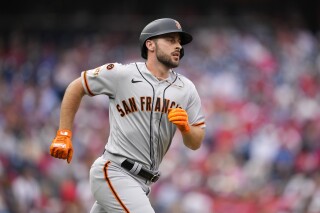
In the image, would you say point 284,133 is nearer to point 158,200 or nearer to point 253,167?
point 253,167

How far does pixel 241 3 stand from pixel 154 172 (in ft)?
43.9

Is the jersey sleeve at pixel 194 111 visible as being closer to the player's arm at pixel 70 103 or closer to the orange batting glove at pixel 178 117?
the orange batting glove at pixel 178 117

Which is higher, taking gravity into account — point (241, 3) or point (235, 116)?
point (241, 3)

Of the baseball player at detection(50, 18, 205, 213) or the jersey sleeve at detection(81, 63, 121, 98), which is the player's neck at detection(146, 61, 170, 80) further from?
the jersey sleeve at detection(81, 63, 121, 98)

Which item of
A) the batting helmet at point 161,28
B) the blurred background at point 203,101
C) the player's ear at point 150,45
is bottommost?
the blurred background at point 203,101

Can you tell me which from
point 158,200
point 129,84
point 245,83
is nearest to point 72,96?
point 129,84

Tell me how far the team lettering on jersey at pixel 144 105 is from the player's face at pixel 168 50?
0.30 metres

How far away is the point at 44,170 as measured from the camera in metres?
13.1

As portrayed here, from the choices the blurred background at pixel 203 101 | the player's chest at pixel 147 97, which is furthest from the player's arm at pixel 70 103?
the blurred background at pixel 203 101

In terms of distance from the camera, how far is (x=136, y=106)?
605 centimetres

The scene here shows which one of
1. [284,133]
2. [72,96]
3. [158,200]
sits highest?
[72,96]

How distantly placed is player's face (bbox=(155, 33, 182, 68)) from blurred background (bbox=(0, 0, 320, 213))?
17.4ft

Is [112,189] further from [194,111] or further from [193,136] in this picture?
[194,111]

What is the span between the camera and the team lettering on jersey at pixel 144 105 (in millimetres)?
6047
